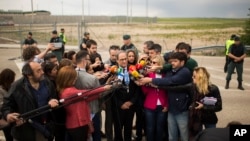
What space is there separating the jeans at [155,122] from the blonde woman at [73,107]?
123 centimetres

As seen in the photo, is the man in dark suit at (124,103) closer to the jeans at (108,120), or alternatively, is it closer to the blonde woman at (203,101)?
→ the jeans at (108,120)

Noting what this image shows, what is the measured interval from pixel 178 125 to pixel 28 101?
2.64 m

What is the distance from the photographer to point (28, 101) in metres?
4.05

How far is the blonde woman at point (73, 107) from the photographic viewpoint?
4.31 meters

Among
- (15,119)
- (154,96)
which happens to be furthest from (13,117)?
(154,96)

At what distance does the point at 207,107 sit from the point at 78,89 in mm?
2175

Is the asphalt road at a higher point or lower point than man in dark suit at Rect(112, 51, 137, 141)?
lower

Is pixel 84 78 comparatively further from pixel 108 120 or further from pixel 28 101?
pixel 108 120

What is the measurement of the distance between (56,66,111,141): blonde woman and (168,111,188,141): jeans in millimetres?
1461

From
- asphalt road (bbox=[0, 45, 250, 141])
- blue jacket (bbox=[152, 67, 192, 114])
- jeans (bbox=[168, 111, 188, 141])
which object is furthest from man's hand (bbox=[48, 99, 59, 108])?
asphalt road (bbox=[0, 45, 250, 141])

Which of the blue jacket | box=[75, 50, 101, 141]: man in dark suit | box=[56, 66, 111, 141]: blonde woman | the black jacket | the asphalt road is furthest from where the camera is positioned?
the asphalt road

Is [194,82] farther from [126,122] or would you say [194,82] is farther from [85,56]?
[85,56]

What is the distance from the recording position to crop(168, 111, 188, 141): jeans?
16.8 feet

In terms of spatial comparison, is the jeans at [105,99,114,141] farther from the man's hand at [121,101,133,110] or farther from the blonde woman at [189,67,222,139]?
the blonde woman at [189,67,222,139]
